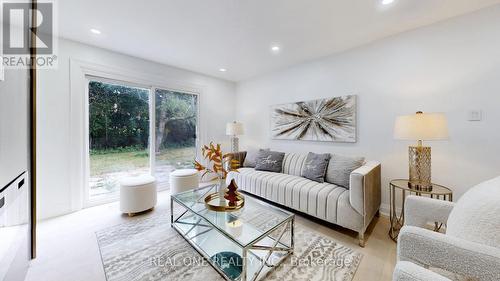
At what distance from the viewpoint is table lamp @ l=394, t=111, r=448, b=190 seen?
5.64 feet

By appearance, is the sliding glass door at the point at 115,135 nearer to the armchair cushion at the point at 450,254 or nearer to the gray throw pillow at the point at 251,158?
the gray throw pillow at the point at 251,158

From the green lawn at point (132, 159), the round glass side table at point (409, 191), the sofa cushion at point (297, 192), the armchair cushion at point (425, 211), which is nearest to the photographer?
the armchair cushion at point (425, 211)

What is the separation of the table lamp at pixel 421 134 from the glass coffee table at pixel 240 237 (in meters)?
1.36

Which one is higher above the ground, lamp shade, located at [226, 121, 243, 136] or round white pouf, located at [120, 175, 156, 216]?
lamp shade, located at [226, 121, 243, 136]

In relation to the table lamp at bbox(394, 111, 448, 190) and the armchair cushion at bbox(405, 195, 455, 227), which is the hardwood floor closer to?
the armchair cushion at bbox(405, 195, 455, 227)

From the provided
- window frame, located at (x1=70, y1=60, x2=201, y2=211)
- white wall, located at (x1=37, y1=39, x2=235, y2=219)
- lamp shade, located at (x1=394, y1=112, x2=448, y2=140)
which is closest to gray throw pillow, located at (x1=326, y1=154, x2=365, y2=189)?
lamp shade, located at (x1=394, y1=112, x2=448, y2=140)

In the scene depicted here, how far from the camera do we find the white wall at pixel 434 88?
6.04 ft

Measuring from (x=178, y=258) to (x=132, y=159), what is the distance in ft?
7.00

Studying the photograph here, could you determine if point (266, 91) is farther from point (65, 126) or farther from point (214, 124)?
point (65, 126)

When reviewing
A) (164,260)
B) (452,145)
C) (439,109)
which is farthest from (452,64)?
(164,260)

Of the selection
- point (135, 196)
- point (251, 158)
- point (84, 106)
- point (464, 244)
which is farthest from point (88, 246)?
point (464, 244)

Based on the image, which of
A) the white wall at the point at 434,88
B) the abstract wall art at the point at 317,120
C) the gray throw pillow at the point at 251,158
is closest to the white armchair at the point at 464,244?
the white wall at the point at 434,88

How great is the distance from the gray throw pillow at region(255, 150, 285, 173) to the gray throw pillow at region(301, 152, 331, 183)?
0.48m

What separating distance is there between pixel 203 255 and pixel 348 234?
1.52 metres
